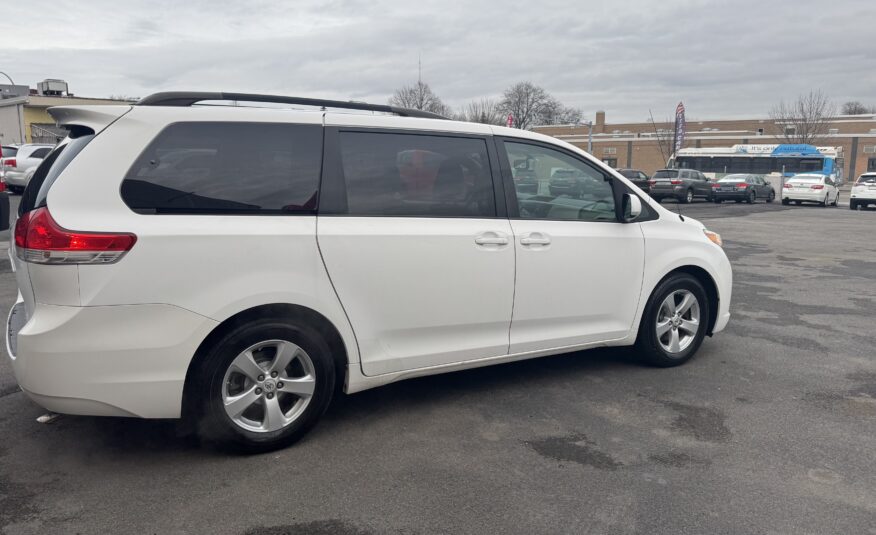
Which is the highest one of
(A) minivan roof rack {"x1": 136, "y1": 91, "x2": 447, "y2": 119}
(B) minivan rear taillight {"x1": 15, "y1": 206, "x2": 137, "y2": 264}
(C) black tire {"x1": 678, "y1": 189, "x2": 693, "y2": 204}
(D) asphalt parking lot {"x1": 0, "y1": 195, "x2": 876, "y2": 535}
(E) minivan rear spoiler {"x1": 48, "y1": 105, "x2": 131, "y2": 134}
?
(A) minivan roof rack {"x1": 136, "y1": 91, "x2": 447, "y2": 119}

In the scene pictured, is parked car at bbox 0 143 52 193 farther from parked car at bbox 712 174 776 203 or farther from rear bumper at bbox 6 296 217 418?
parked car at bbox 712 174 776 203

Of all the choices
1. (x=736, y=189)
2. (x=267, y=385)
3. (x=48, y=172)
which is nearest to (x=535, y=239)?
(x=267, y=385)

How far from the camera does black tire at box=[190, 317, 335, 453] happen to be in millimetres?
3436

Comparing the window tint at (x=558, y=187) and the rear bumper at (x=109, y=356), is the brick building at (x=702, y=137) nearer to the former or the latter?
the window tint at (x=558, y=187)

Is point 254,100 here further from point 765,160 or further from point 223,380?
point 765,160

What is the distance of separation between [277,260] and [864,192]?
32.1 m

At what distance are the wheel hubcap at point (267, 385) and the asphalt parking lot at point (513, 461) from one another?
0.70 ft

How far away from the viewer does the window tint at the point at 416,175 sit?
12.9 feet

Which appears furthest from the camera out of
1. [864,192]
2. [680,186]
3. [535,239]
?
[680,186]

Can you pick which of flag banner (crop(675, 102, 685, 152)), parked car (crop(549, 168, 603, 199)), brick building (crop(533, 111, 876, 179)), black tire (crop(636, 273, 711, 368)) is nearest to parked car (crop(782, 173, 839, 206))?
flag banner (crop(675, 102, 685, 152))

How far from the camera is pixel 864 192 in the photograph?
2930 cm

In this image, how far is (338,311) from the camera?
377cm

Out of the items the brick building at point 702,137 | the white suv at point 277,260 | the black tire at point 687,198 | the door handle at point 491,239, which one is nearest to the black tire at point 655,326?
the white suv at point 277,260

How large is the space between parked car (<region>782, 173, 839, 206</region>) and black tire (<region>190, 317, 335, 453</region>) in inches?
1285
